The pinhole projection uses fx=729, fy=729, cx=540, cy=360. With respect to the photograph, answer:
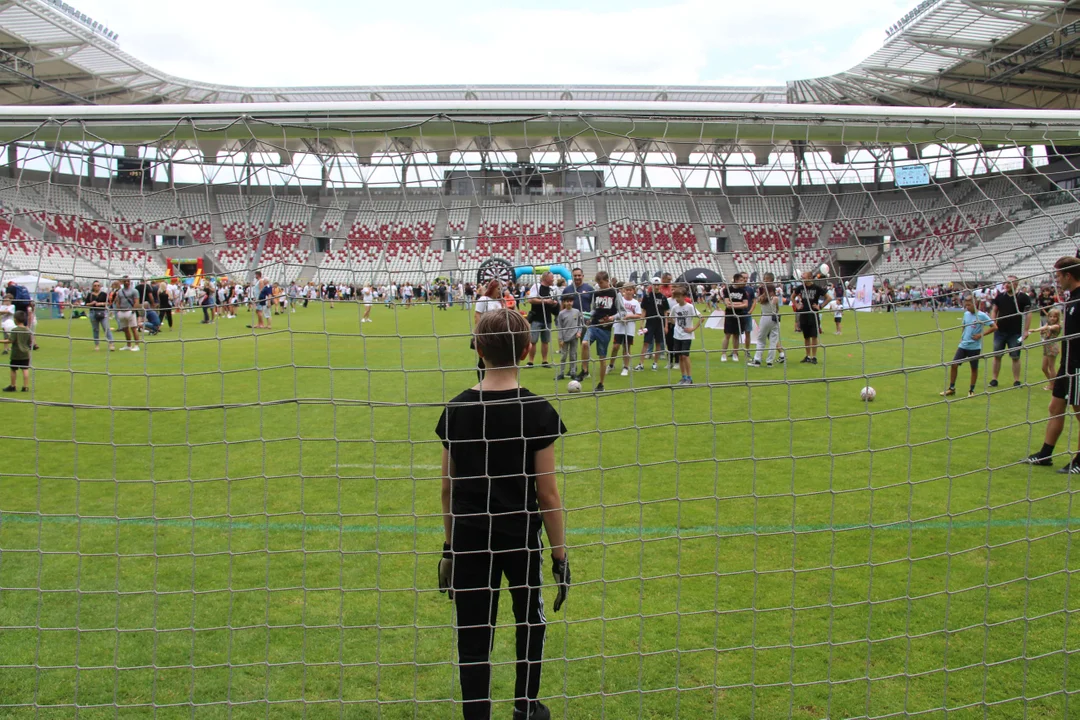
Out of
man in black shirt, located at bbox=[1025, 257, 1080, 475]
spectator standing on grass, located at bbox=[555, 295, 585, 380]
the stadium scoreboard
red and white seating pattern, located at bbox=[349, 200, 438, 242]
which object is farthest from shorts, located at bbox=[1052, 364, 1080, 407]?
spectator standing on grass, located at bbox=[555, 295, 585, 380]

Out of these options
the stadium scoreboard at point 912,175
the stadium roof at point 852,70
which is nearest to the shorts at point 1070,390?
the stadium scoreboard at point 912,175

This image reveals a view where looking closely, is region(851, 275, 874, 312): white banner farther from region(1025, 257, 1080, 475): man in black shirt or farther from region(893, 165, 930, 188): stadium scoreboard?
region(1025, 257, 1080, 475): man in black shirt

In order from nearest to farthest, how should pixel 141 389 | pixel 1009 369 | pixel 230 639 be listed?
pixel 230 639, pixel 141 389, pixel 1009 369

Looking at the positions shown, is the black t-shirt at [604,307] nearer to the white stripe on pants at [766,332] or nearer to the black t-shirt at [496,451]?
the white stripe on pants at [766,332]

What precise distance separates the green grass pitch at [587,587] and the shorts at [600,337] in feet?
14.9

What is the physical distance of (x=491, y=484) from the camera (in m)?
2.86

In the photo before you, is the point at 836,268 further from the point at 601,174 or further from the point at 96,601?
the point at 96,601

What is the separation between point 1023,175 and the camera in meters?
4.60

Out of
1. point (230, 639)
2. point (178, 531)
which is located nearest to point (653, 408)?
point (178, 531)

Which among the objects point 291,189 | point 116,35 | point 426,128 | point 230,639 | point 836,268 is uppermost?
point 116,35

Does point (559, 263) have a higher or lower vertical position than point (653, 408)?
higher

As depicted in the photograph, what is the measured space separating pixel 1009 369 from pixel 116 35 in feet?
120

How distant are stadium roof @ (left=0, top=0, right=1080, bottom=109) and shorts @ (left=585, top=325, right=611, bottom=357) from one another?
16.0 metres

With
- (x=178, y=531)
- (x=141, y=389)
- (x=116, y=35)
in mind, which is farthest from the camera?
(x=116, y=35)
